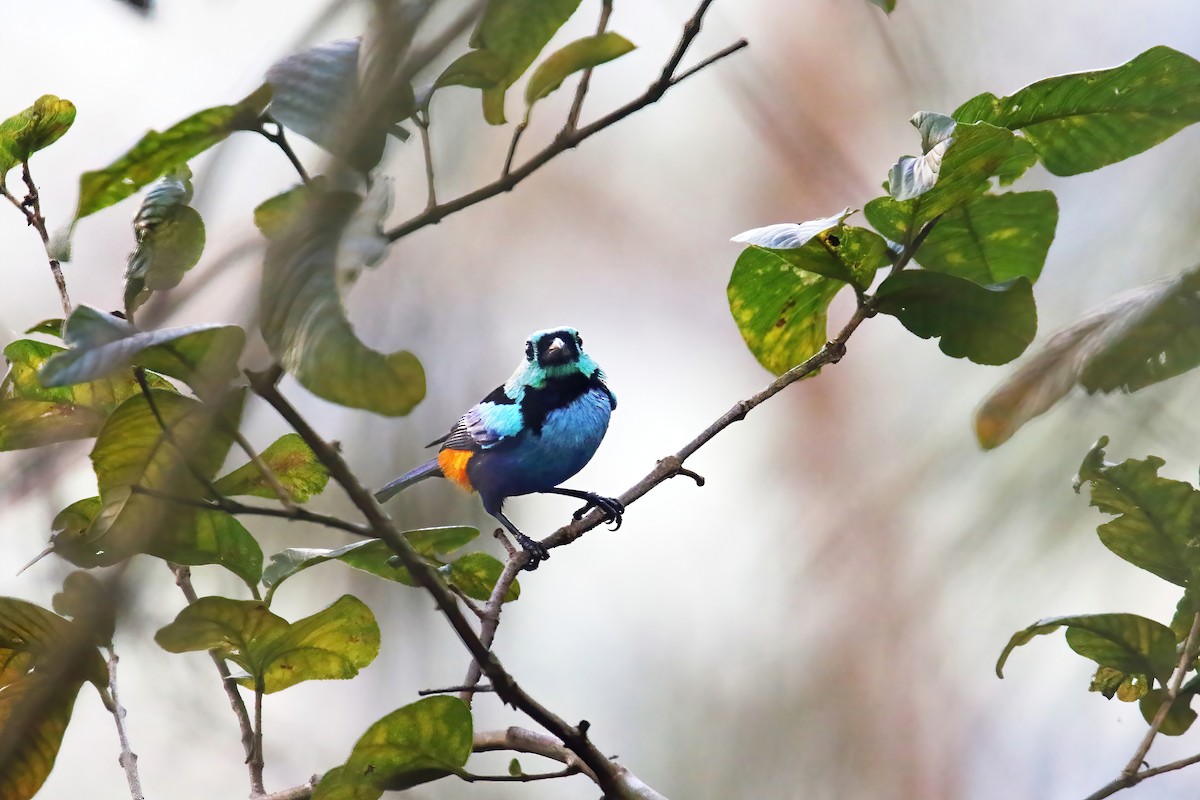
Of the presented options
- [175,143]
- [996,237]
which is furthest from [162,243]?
[996,237]

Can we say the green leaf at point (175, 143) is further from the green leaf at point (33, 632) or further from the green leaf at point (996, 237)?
the green leaf at point (996, 237)

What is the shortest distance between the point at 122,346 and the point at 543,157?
1.12 ft

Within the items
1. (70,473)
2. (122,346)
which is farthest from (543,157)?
(70,473)

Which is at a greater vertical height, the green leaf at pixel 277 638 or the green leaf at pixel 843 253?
the green leaf at pixel 843 253

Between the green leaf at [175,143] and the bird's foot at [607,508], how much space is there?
498 mm

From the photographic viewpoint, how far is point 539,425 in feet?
7.09

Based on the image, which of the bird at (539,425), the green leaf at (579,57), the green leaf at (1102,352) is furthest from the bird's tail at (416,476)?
the green leaf at (1102,352)

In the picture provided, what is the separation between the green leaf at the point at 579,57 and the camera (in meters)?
0.93

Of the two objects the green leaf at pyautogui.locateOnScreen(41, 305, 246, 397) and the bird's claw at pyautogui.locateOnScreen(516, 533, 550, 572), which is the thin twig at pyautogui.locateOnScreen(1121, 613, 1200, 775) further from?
the green leaf at pyautogui.locateOnScreen(41, 305, 246, 397)

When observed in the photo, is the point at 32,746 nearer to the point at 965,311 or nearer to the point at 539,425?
the point at 965,311

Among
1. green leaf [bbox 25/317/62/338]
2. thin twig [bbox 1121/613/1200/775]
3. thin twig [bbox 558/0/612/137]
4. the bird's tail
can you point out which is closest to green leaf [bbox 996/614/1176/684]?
thin twig [bbox 1121/613/1200/775]

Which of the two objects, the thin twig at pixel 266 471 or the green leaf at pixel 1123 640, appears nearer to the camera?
the thin twig at pixel 266 471

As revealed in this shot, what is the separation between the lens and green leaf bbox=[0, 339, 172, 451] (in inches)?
42.8

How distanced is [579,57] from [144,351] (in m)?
0.44
